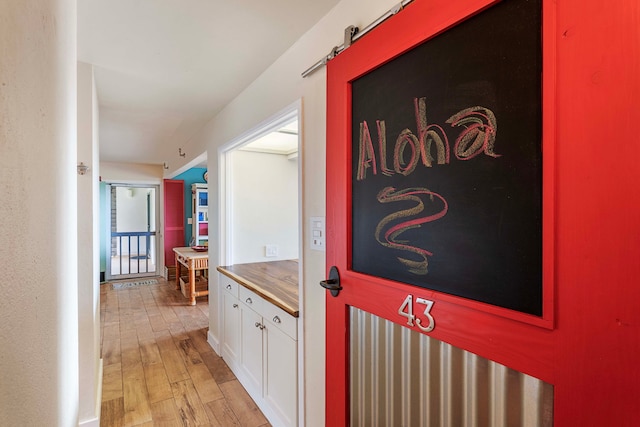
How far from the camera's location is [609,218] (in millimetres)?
540

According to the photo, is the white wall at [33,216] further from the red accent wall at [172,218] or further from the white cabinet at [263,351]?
the red accent wall at [172,218]

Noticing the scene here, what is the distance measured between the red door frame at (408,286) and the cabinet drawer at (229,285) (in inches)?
55.7

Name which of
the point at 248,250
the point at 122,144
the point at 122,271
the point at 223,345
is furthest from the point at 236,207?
the point at 122,271

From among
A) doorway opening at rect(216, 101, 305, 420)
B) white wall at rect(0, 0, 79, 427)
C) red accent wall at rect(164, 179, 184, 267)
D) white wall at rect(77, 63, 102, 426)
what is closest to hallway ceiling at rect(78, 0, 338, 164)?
white wall at rect(77, 63, 102, 426)

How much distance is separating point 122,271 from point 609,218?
757 centimetres

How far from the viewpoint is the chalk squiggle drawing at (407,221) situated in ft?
2.82

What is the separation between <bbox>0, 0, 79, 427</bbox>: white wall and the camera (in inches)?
17.8

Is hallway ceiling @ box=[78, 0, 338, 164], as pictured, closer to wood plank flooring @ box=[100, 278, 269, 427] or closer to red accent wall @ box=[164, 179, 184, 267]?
wood plank flooring @ box=[100, 278, 269, 427]

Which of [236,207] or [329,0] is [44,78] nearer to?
[329,0]

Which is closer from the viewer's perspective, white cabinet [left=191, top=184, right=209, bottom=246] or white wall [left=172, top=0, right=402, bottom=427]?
white wall [left=172, top=0, right=402, bottom=427]

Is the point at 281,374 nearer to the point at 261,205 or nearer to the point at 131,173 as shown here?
the point at 261,205

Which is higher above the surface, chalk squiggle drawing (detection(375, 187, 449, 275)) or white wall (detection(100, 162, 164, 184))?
white wall (detection(100, 162, 164, 184))

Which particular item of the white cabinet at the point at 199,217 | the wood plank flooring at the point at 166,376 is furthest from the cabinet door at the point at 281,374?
the white cabinet at the point at 199,217

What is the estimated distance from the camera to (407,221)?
917mm
